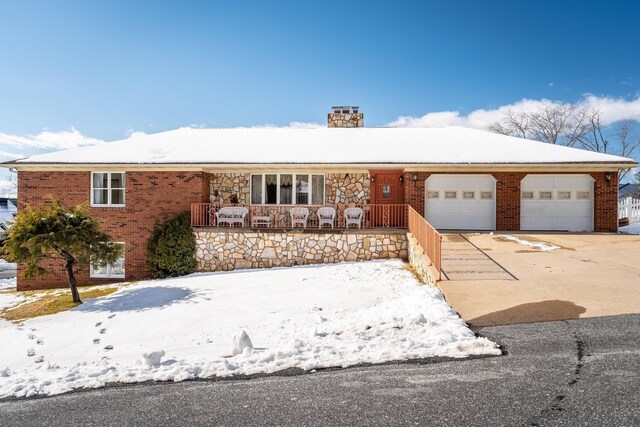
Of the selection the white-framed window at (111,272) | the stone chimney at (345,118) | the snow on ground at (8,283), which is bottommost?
the snow on ground at (8,283)

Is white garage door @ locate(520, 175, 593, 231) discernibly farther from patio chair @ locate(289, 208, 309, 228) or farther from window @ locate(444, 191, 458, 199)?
patio chair @ locate(289, 208, 309, 228)

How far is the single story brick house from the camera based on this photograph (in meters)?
13.5

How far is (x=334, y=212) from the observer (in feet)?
45.1

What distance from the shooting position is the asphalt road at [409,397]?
3.32 m

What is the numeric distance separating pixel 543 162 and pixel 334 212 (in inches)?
309

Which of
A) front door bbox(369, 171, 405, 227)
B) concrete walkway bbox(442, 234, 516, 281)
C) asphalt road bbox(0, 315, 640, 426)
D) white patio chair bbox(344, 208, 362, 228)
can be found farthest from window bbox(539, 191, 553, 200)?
asphalt road bbox(0, 315, 640, 426)

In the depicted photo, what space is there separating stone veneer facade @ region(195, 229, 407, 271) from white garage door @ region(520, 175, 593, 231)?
5.93m

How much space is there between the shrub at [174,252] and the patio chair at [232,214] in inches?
46.0

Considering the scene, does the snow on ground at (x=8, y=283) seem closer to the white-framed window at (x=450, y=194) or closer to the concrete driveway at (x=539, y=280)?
the concrete driveway at (x=539, y=280)

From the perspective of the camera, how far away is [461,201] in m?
14.7

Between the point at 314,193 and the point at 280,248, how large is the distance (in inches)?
123

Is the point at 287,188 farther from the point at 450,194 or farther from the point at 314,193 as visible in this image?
the point at 450,194

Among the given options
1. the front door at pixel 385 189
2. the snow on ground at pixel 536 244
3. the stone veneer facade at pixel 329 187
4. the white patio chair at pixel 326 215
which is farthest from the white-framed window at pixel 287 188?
the snow on ground at pixel 536 244

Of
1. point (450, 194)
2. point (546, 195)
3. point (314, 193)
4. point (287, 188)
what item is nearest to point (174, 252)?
point (287, 188)
